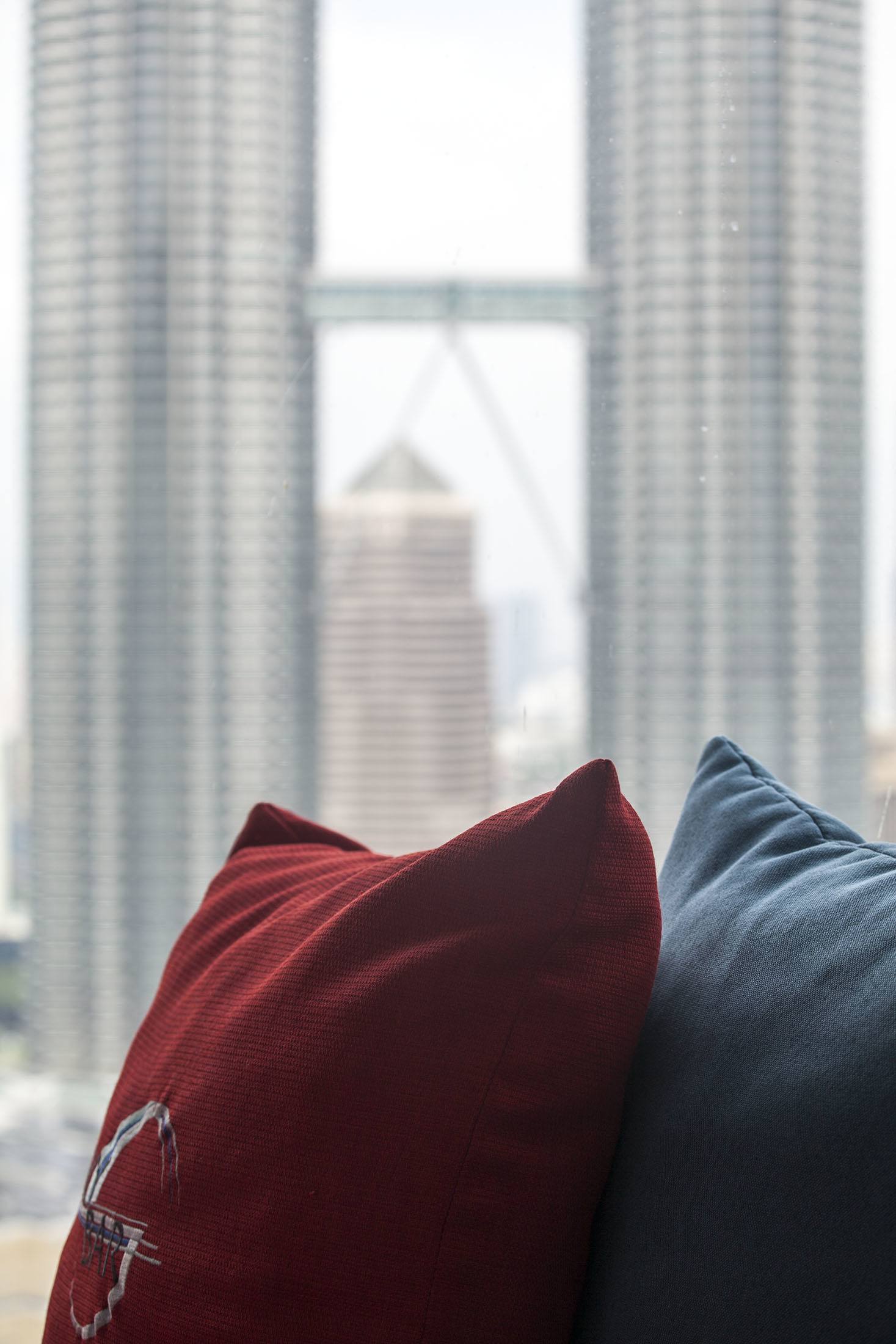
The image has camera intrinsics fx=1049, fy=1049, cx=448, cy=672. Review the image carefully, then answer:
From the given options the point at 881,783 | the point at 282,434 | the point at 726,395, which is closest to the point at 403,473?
the point at 282,434

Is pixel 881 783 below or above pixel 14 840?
above

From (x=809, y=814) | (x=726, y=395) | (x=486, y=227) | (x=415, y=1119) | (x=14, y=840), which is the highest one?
(x=486, y=227)

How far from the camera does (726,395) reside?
143 cm

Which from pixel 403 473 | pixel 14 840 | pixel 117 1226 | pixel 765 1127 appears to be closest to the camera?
pixel 765 1127

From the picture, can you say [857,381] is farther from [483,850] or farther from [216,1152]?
[216,1152]

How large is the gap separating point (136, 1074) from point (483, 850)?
0.29m

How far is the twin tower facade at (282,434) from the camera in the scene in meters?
1.38

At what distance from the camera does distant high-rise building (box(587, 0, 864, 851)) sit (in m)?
1.37

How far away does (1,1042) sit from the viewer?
1598mm

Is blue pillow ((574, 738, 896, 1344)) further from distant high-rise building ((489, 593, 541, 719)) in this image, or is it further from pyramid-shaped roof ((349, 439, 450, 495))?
pyramid-shaped roof ((349, 439, 450, 495))

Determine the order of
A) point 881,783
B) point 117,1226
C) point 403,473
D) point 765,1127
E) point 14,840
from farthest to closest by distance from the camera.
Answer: point 14,840
point 403,473
point 881,783
point 117,1226
point 765,1127

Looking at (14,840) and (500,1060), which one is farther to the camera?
(14,840)

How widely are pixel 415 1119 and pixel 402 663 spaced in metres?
1.02

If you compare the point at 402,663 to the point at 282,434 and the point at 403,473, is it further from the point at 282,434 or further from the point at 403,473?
the point at 282,434
